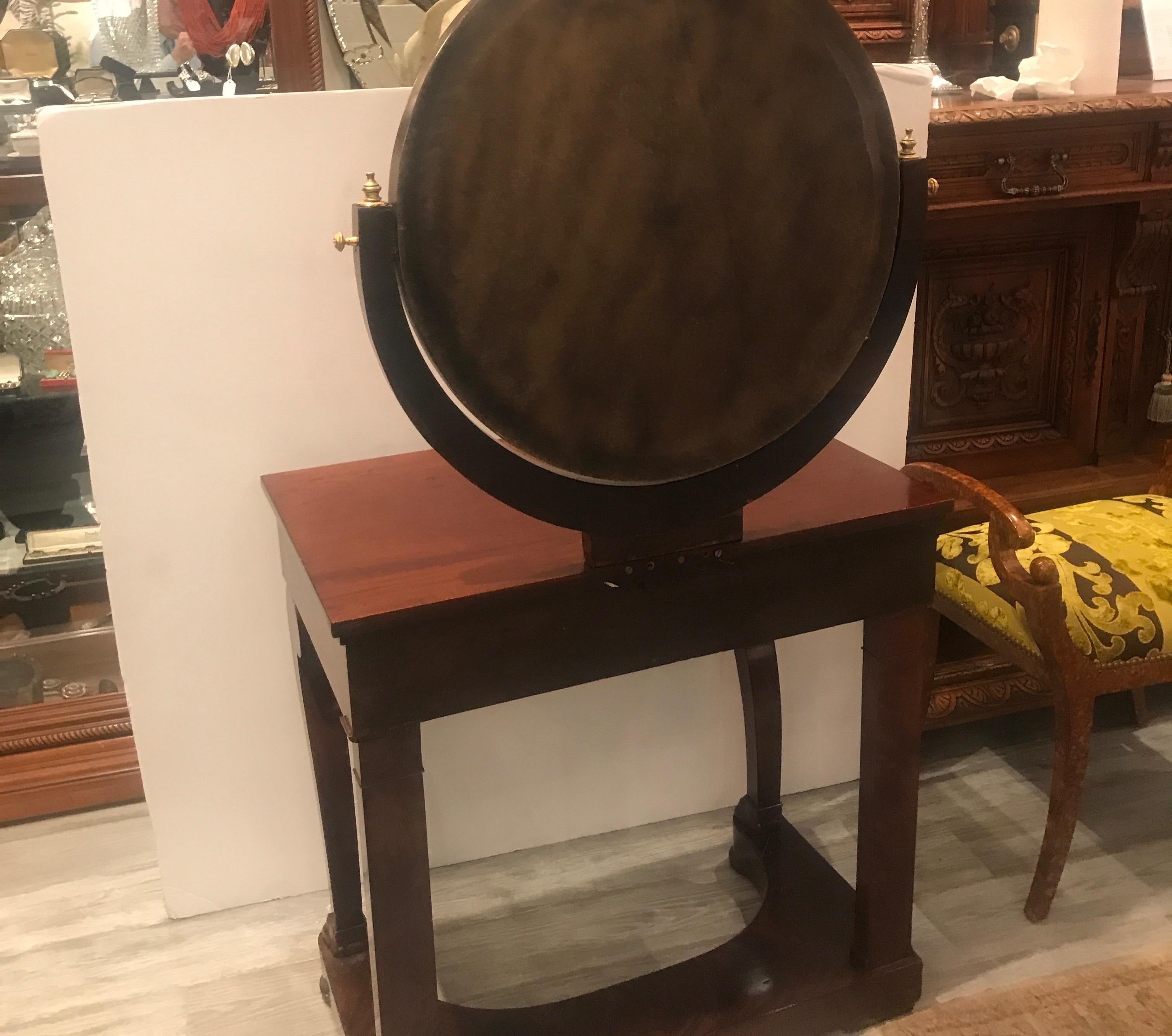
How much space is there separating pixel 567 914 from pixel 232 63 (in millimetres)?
1414

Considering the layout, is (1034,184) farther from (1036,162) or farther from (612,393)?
(612,393)

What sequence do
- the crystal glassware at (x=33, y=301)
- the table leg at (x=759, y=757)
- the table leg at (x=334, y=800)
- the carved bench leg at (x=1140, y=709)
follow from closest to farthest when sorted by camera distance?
the table leg at (x=334, y=800)
the table leg at (x=759, y=757)
the crystal glassware at (x=33, y=301)
the carved bench leg at (x=1140, y=709)

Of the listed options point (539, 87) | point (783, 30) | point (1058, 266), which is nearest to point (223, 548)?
point (539, 87)

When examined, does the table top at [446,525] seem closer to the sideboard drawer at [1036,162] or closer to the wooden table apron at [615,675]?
the wooden table apron at [615,675]

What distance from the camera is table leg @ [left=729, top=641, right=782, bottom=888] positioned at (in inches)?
72.4

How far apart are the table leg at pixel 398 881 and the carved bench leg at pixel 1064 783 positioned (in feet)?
3.22

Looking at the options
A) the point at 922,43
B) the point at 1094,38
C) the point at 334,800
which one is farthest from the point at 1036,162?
the point at 334,800

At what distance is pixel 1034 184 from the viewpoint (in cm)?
194

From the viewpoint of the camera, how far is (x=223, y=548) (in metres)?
1.67

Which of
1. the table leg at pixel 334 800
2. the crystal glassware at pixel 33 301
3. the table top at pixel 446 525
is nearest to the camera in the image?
the table top at pixel 446 525

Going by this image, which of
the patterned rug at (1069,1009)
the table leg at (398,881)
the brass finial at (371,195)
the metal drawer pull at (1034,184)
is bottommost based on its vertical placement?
the patterned rug at (1069,1009)

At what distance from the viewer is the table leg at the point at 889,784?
4.73ft

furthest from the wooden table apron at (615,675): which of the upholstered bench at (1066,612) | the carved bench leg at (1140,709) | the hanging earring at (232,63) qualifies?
the carved bench leg at (1140,709)

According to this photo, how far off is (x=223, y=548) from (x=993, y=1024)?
1.27 m
